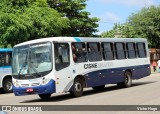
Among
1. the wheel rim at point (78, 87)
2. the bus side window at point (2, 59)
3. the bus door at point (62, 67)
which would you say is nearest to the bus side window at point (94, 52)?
the wheel rim at point (78, 87)

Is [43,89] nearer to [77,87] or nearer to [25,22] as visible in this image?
[77,87]

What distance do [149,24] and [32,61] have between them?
47160 millimetres

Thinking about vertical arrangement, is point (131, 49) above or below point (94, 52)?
above

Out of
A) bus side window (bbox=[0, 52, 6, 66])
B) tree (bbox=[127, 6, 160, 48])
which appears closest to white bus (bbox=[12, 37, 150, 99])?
bus side window (bbox=[0, 52, 6, 66])

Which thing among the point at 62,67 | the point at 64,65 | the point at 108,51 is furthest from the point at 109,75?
the point at 62,67

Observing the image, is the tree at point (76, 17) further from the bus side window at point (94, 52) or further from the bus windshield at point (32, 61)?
the bus windshield at point (32, 61)

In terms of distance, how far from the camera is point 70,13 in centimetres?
4722

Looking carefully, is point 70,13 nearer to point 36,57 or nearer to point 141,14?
point 141,14

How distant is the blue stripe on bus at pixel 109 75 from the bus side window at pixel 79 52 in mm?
783

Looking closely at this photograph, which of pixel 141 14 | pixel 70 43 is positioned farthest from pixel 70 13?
pixel 70 43

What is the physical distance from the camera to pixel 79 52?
18812 mm

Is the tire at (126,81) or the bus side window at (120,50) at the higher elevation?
the bus side window at (120,50)

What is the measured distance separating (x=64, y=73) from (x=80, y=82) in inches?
50.0

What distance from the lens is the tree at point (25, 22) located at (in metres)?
30.6
